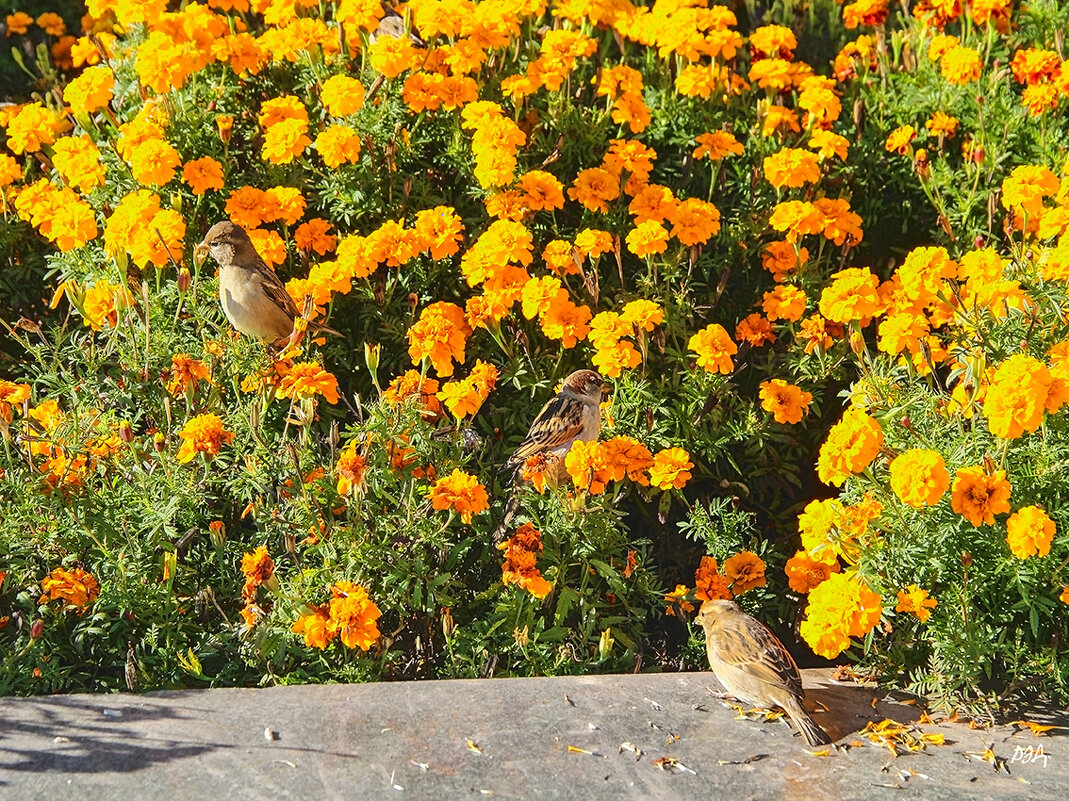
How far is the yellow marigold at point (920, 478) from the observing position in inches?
138

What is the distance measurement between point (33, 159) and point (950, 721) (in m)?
4.62

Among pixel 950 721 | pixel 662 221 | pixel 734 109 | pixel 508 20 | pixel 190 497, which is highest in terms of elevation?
pixel 508 20

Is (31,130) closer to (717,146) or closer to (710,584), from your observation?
(717,146)

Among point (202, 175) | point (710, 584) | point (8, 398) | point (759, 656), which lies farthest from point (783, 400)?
point (8, 398)

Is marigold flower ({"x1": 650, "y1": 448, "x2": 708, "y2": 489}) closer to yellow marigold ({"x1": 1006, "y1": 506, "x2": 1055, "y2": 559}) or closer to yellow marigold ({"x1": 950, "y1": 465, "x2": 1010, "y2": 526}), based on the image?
yellow marigold ({"x1": 950, "y1": 465, "x2": 1010, "y2": 526})

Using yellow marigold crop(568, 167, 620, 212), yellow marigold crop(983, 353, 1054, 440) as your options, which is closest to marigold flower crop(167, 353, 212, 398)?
yellow marigold crop(568, 167, 620, 212)

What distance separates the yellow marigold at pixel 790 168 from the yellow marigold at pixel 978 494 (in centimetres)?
192

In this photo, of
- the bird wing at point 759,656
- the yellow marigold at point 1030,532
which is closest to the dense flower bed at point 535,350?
the yellow marigold at point 1030,532

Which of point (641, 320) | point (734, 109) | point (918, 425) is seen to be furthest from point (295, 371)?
point (734, 109)

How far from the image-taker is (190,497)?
13.8 ft

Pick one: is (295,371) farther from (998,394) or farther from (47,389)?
(998,394)

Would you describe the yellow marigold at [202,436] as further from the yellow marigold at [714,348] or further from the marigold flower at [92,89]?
the marigold flower at [92,89]

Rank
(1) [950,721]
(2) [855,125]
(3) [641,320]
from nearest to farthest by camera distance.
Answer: (1) [950,721], (3) [641,320], (2) [855,125]

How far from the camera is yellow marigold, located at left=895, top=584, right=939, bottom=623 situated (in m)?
3.74
